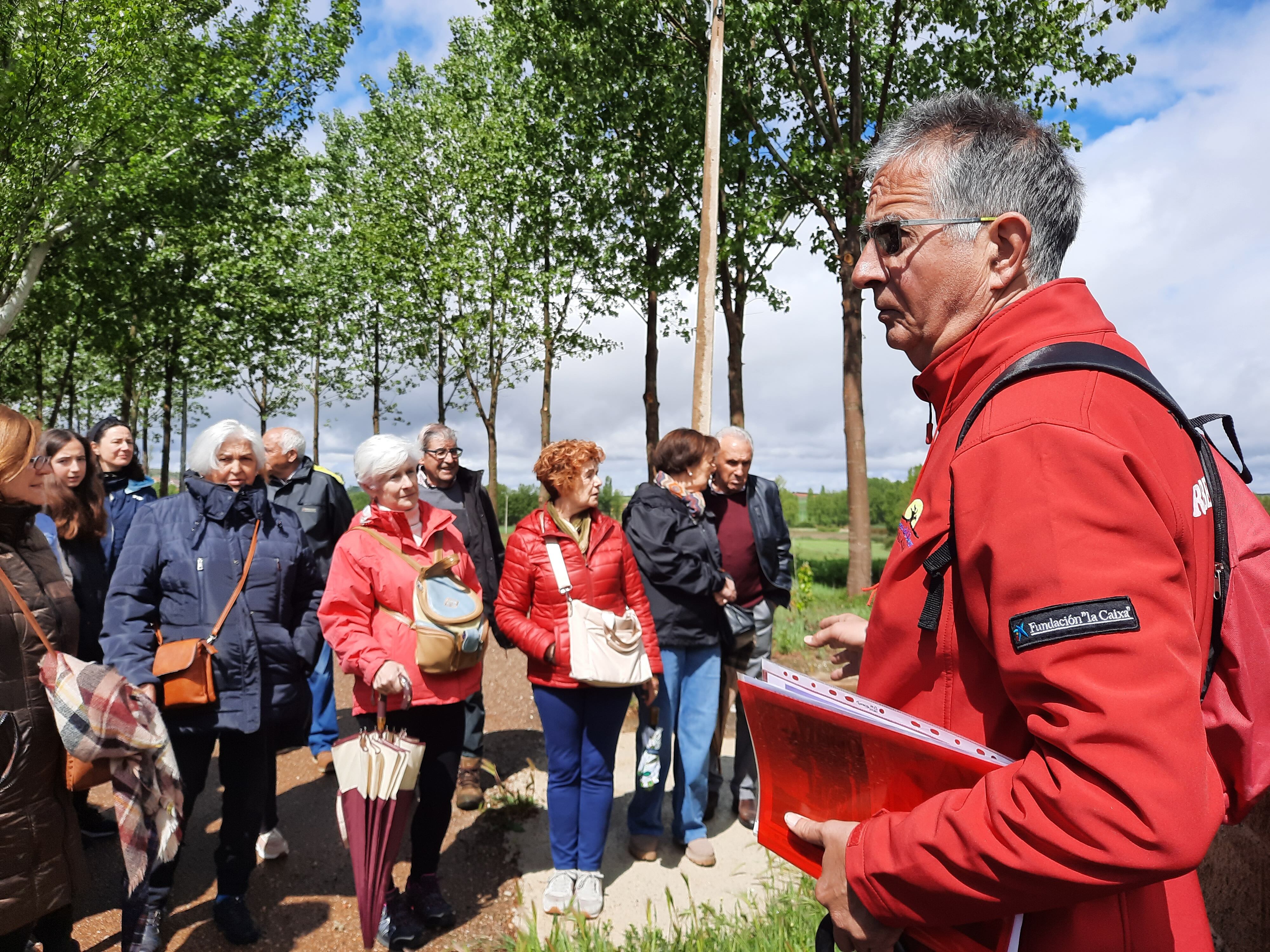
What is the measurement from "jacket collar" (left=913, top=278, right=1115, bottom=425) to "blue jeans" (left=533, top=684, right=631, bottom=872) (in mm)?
3246

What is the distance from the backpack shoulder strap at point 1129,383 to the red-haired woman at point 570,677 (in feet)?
10.2

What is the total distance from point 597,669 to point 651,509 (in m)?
1.06

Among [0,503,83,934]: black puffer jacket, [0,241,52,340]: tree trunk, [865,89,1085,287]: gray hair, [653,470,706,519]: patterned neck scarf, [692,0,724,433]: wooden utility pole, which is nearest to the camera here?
[865,89,1085,287]: gray hair

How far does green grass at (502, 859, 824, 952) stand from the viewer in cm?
310

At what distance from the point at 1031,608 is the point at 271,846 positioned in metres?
4.76

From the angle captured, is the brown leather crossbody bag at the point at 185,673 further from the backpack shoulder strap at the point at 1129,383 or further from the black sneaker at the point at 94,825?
the backpack shoulder strap at the point at 1129,383

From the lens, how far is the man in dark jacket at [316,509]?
564 centimetres

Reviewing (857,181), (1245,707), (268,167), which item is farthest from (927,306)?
(268,167)

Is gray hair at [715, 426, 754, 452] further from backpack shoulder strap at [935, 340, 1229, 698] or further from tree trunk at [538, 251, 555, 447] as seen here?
tree trunk at [538, 251, 555, 447]

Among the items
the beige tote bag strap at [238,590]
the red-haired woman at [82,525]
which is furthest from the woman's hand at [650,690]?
the red-haired woman at [82,525]

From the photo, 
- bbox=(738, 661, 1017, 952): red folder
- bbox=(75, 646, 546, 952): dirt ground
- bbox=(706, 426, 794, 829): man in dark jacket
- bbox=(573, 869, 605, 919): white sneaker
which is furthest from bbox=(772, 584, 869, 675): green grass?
bbox=(738, 661, 1017, 952): red folder

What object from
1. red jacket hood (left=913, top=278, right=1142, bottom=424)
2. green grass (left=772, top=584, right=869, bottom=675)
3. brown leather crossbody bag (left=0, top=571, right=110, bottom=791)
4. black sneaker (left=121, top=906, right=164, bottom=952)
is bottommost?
black sneaker (left=121, top=906, right=164, bottom=952)

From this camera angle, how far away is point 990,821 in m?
0.96

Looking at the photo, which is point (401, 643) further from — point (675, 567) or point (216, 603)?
point (675, 567)
